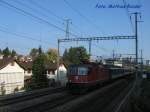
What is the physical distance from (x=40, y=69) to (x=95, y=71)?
1545 cm

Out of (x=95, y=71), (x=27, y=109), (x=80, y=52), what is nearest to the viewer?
(x=27, y=109)

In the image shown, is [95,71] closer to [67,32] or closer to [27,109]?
[67,32]

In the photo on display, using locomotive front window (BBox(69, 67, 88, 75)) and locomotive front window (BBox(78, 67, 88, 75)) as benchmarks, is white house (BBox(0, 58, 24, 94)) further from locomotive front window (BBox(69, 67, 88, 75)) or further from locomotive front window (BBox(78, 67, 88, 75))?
locomotive front window (BBox(78, 67, 88, 75))

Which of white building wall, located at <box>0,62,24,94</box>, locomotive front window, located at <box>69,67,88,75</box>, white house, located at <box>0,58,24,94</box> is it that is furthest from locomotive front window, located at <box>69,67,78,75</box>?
white house, located at <box>0,58,24,94</box>

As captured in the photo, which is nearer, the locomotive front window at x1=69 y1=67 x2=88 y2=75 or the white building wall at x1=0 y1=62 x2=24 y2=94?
the locomotive front window at x1=69 y1=67 x2=88 y2=75

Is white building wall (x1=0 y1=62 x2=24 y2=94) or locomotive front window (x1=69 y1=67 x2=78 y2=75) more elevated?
locomotive front window (x1=69 y1=67 x2=78 y2=75)

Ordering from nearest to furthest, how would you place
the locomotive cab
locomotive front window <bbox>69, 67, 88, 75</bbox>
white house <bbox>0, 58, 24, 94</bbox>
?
the locomotive cab
locomotive front window <bbox>69, 67, 88, 75</bbox>
white house <bbox>0, 58, 24, 94</bbox>

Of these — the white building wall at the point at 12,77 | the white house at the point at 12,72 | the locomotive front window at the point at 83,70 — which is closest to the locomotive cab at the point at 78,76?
the locomotive front window at the point at 83,70

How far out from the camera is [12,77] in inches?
2025

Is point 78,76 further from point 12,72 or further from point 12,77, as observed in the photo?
point 12,72

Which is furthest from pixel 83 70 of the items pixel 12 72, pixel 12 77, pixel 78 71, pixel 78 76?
pixel 12 72

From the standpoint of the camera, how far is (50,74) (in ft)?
254

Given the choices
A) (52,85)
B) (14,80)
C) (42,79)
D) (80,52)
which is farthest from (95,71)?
(80,52)

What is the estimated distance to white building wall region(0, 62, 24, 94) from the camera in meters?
45.7
